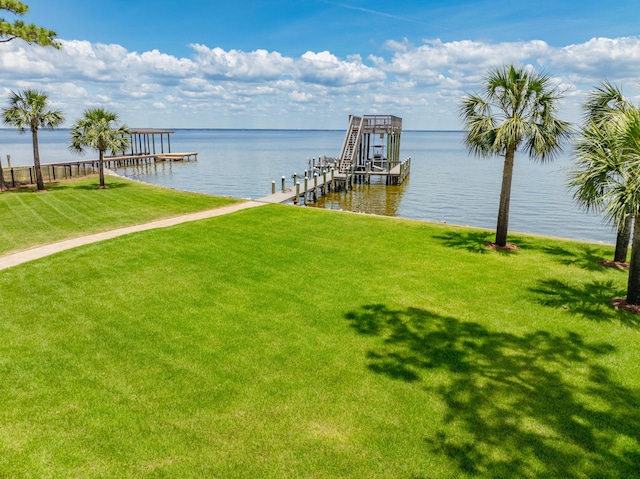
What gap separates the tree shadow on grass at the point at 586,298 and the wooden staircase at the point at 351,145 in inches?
1383

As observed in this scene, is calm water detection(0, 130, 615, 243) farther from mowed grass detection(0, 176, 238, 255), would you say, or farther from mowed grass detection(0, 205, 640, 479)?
mowed grass detection(0, 205, 640, 479)

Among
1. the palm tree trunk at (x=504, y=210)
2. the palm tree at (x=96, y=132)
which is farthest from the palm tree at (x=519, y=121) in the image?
the palm tree at (x=96, y=132)

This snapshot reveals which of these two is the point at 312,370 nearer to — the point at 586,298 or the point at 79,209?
the point at 586,298

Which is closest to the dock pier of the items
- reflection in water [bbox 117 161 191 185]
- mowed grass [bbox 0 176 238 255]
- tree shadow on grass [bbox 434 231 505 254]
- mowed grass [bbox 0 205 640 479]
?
mowed grass [bbox 0 176 238 255]

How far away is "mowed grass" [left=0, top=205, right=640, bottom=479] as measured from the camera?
17.7ft

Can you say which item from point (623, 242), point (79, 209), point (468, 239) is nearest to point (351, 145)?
Answer: point (79, 209)

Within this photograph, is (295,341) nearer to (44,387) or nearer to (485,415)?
(485,415)

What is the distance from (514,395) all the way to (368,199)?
3479cm

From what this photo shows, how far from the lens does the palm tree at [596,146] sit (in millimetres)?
10135

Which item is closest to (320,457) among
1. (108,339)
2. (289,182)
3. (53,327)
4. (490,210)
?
(108,339)

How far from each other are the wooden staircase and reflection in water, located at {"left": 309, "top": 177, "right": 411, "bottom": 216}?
2977mm

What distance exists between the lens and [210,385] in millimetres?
6805

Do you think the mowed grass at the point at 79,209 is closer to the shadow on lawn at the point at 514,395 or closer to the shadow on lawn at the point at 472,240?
the shadow on lawn at the point at 472,240

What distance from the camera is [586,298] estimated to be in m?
10.8
